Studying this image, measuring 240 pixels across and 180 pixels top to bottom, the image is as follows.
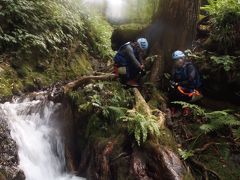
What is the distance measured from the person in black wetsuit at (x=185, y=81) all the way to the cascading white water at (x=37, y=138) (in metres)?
2.91

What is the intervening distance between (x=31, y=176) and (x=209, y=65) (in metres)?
4.73

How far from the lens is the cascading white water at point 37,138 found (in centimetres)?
637

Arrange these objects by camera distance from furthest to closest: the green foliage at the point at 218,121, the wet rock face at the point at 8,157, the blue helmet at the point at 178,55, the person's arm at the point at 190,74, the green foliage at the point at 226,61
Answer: the blue helmet at the point at 178,55
the person's arm at the point at 190,74
the green foliage at the point at 226,61
the green foliage at the point at 218,121
the wet rock face at the point at 8,157

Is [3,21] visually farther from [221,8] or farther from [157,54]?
[221,8]

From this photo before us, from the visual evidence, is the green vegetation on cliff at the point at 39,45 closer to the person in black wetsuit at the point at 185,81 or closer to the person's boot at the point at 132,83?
the person's boot at the point at 132,83

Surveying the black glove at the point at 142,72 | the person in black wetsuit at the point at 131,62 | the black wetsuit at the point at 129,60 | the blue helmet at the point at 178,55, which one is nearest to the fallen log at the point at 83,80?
the person in black wetsuit at the point at 131,62

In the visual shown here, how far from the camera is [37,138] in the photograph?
22.7ft

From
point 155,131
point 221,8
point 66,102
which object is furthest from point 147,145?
point 221,8

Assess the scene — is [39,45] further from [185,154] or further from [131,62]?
[185,154]

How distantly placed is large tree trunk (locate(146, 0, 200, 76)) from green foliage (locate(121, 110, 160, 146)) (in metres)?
2.75

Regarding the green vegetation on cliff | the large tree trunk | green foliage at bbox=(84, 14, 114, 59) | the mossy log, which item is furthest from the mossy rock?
the mossy log

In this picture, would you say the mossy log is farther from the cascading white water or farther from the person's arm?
the person's arm

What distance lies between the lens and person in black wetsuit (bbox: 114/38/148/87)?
7.96 meters

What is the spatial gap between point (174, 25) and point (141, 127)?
11.2ft
